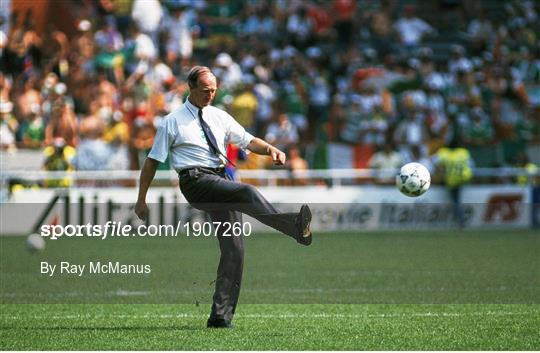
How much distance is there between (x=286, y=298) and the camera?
13.2 metres

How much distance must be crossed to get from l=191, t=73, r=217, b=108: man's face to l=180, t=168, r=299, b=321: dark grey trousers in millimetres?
565

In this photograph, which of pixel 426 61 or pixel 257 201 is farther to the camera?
pixel 426 61

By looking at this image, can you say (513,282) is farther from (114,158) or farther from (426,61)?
(426,61)

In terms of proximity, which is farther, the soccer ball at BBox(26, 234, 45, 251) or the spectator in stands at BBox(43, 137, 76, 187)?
the spectator in stands at BBox(43, 137, 76, 187)

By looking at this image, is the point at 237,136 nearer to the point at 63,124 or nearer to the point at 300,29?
the point at 63,124

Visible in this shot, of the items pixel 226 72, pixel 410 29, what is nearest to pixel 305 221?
pixel 226 72

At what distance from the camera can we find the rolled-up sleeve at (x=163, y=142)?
10117 millimetres

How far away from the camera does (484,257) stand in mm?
17531

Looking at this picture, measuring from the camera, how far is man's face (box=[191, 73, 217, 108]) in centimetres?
1016

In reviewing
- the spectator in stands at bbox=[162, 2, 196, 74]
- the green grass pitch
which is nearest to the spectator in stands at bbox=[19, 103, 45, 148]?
the spectator in stands at bbox=[162, 2, 196, 74]

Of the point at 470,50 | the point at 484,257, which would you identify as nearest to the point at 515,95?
the point at 470,50

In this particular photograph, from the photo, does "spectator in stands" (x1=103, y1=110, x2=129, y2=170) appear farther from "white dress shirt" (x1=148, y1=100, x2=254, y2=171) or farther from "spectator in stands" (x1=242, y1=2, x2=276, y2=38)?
"white dress shirt" (x1=148, y1=100, x2=254, y2=171)

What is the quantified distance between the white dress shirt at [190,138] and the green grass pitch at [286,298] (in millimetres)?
1078

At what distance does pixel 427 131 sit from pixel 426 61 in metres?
2.28
